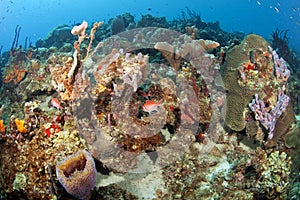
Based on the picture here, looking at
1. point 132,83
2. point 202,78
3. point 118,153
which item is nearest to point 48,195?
point 118,153

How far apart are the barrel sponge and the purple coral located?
10.1ft

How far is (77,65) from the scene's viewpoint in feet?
15.2

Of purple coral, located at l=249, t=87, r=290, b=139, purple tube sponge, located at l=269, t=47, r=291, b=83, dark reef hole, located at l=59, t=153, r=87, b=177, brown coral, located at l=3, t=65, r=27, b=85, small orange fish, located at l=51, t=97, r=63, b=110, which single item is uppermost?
brown coral, located at l=3, t=65, r=27, b=85

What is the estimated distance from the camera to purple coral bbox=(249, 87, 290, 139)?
179 inches

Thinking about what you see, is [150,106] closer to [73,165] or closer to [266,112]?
[73,165]

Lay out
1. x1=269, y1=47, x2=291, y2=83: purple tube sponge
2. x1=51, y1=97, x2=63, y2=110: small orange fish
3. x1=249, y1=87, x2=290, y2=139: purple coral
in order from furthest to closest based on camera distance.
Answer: x1=269, y1=47, x2=291, y2=83: purple tube sponge → x1=51, y1=97, x2=63, y2=110: small orange fish → x1=249, y1=87, x2=290, y2=139: purple coral

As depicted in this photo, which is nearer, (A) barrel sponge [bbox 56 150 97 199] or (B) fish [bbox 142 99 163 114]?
(A) barrel sponge [bbox 56 150 97 199]

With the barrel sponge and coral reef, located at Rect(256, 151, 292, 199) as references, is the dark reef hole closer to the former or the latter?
the barrel sponge

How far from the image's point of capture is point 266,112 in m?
4.61

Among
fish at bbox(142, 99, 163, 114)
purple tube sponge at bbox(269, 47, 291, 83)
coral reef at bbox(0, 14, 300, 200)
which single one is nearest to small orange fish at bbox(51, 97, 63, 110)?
coral reef at bbox(0, 14, 300, 200)

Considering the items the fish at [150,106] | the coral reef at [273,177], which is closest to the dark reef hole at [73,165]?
the fish at [150,106]

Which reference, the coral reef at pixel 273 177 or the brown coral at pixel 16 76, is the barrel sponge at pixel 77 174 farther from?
the brown coral at pixel 16 76

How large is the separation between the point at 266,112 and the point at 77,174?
137 inches

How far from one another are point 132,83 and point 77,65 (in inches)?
41.9
